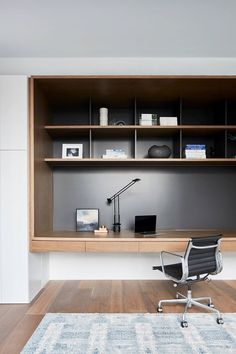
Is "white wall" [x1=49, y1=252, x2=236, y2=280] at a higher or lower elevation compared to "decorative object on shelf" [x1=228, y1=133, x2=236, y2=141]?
lower

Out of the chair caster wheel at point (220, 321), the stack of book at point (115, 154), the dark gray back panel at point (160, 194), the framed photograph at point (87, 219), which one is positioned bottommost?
the chair caster wheel at point (220, 321)

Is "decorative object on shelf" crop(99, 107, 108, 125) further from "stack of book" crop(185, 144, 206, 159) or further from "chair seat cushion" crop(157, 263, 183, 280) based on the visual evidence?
"chair seat cushion" crop(157, 263, 183, 280)

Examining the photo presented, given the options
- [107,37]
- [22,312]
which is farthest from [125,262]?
[107,37]

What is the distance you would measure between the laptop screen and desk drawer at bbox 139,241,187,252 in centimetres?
40

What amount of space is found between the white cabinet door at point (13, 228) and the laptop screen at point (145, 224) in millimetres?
1303

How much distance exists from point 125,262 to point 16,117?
228cm

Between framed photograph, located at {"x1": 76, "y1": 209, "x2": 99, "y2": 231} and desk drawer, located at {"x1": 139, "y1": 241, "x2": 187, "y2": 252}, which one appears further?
framed photograph, located at {"x1": 76, "y1": 209, "x2": 99, "y2": 231}

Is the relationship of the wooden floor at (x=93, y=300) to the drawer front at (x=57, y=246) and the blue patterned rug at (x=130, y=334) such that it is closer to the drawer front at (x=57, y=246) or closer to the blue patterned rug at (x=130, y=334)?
the blue patterned rug at (x=130, y=334)

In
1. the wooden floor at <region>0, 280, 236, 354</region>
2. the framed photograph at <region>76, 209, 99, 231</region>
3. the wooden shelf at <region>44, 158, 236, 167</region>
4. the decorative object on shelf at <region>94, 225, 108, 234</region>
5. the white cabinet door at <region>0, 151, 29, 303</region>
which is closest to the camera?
the wooden floor at <region>0, 280, 236, 354</region>

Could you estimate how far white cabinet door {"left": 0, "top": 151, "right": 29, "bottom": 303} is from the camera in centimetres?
295

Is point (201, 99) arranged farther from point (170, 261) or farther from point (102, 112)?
point (170, 261)

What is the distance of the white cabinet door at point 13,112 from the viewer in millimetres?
2986

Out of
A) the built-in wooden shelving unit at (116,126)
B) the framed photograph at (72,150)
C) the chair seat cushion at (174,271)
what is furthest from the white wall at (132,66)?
the chair seat cushion at (174,271)

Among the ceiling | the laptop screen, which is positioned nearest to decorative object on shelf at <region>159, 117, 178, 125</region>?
the ceiling
